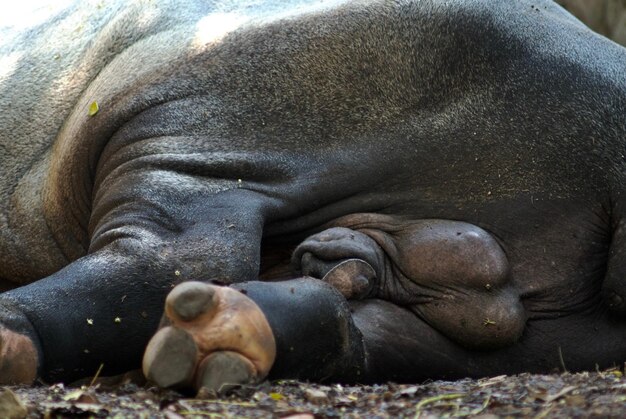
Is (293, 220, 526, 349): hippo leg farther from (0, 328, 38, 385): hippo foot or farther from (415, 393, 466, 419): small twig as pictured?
(0, 328, 38, 385): hippo foot

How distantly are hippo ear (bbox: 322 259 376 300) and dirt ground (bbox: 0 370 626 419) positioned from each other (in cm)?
47

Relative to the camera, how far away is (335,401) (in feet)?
7.78

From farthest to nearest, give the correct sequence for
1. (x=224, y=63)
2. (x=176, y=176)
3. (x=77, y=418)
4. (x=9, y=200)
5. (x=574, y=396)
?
1. (x=9, y=200)
2. (x=224, y=63)
3. (x=176, y=176)
4. (x=574, y=396)
5. (x=77, y=418)

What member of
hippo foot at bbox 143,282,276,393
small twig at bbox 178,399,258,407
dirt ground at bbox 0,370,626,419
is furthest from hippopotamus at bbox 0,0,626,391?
small twig at bbox 178,399,258,407

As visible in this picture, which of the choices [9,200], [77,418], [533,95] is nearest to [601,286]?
[533,95]

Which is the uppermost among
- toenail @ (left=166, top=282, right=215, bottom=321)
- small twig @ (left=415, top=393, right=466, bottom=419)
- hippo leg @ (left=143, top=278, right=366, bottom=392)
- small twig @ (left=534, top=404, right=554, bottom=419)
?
toenail @ (left=166, top=282, right=215, bottom=321)

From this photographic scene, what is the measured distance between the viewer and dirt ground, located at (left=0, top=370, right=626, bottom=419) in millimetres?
2129

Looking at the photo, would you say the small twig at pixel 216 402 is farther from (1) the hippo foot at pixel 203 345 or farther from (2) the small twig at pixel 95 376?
(2) the small twig at pixel 95 376

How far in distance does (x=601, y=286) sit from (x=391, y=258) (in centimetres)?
56

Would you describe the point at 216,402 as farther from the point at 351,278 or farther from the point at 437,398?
the point at 351,278

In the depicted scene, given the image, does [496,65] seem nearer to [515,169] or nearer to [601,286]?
[515,169]

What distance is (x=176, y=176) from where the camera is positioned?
3.08 m

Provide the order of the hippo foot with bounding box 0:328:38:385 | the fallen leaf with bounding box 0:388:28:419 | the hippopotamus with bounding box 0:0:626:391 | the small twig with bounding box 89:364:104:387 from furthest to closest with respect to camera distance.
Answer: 1. the hippopotamus with bounding box 0:0:626:391
2. the small twig with bounding box 89:364:104:387
3. the hippo foot with bounding box 0:328:38:385
4. the fallen leaf with bounding box 0:388:28:419

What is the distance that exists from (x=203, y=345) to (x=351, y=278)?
2.68 feet
